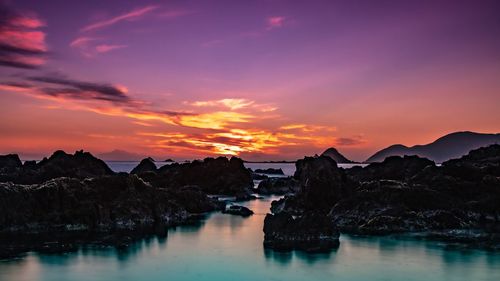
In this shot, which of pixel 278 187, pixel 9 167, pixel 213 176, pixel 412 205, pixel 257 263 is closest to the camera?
pixel 257 263

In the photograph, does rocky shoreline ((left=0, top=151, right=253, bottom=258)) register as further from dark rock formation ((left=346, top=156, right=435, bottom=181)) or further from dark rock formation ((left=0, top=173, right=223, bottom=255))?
dark rock formation ((left=346, top=156, right=435, bottom=181))

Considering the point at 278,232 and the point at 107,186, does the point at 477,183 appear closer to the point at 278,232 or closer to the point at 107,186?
the point at 278,232

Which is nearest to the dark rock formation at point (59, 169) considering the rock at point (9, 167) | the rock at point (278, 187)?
the rock at point (9, 167)

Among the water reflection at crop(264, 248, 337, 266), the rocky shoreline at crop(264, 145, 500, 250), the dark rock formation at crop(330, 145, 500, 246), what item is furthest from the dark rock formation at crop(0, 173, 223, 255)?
the dark rock formation at crop(330, 145, 500, 246)

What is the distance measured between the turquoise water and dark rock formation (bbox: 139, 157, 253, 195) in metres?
62.9

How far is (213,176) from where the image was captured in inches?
4756

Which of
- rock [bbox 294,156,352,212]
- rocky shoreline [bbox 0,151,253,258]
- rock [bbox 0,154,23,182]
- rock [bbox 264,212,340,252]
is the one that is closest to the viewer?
rock [bbox 264,212,340,252]

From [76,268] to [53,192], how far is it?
1928 cm

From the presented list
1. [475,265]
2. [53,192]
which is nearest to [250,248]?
[475,265]

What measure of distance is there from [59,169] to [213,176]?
4302 centimetres

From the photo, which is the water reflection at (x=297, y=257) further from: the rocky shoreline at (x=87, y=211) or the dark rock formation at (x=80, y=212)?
the dark rock formation at (x=80, y=212)

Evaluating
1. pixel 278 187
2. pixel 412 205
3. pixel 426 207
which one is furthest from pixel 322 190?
pixel 278 187

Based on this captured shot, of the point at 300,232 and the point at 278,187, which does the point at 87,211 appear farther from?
the point at 278,187

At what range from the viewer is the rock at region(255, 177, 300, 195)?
122m
